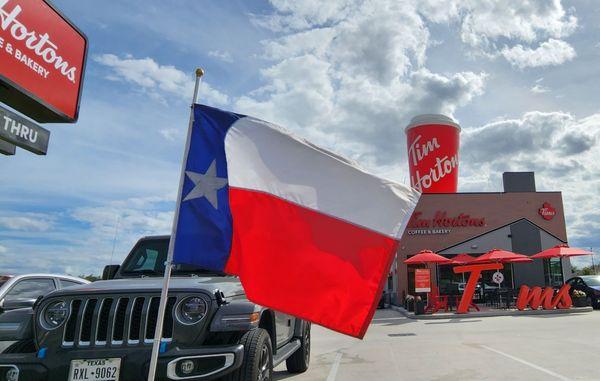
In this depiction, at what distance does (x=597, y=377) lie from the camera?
677 centimetres

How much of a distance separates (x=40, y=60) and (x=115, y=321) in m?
3.61

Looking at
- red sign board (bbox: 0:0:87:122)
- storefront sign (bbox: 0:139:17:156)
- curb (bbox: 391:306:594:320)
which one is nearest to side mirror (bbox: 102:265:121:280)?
storefront sign (bbox: 0:139:17:156)

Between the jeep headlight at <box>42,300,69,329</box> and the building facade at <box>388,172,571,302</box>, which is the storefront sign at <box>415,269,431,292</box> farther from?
the jeep headlight at <box>42,300,69,329</box>

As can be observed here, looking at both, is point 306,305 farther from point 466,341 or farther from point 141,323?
point 466,341

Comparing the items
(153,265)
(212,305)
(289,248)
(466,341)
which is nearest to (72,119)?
(153,265)

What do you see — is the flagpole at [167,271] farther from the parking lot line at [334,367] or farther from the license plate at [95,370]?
the parking lot line at [334,367]

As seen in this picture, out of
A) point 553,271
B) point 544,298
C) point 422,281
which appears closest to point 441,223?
point 553,271

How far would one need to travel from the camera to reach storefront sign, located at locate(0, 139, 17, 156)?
16.7 ft

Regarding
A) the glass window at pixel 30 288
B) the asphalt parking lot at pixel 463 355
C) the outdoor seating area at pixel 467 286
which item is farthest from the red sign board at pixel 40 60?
the outdoor seating area at pixel 467 286

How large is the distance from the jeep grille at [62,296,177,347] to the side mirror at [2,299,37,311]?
3.15 meters

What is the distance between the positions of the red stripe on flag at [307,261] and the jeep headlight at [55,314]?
1722 mm

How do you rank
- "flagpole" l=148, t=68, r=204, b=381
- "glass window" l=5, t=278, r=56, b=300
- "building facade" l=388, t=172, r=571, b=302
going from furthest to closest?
"building facade" l=388, t=172, r=571, b=302 < "glass window" l=5, t=278, r=56, b=300 < "flagpole" l=148, t=68, r=204, b=381

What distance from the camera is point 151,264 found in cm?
616

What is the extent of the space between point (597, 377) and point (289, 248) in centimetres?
546
